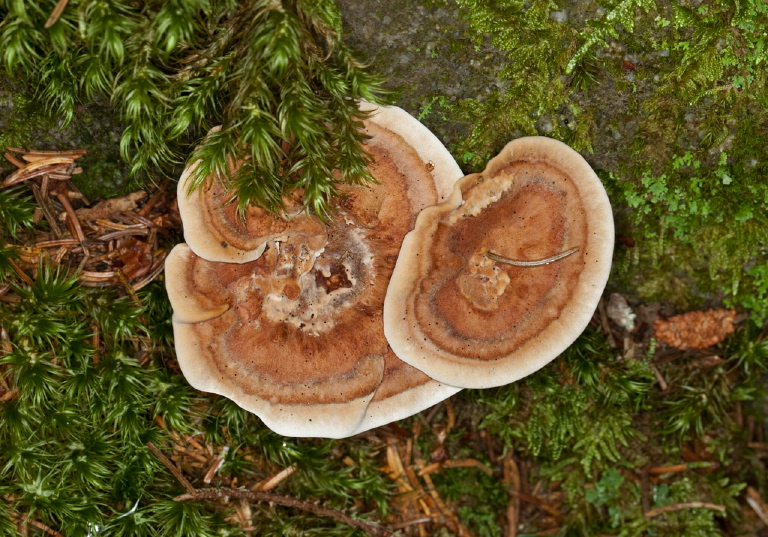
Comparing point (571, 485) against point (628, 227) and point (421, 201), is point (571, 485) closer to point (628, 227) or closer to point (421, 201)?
point (628, 227)

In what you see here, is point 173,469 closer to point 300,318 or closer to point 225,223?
point 300,318

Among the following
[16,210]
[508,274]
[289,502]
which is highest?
[508,274]

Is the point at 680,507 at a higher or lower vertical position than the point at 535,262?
lower

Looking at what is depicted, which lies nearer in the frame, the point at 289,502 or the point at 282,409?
the point at 282,409

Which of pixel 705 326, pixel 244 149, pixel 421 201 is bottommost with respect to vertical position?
pixel 705 326

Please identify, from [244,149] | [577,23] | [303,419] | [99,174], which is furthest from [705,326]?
[99,174]

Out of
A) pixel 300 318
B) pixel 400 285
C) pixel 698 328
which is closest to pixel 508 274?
pixel 400 285

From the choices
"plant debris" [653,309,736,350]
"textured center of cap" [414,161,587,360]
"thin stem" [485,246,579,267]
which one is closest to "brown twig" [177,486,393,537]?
"textured center of cap" [414,161,587,360]
